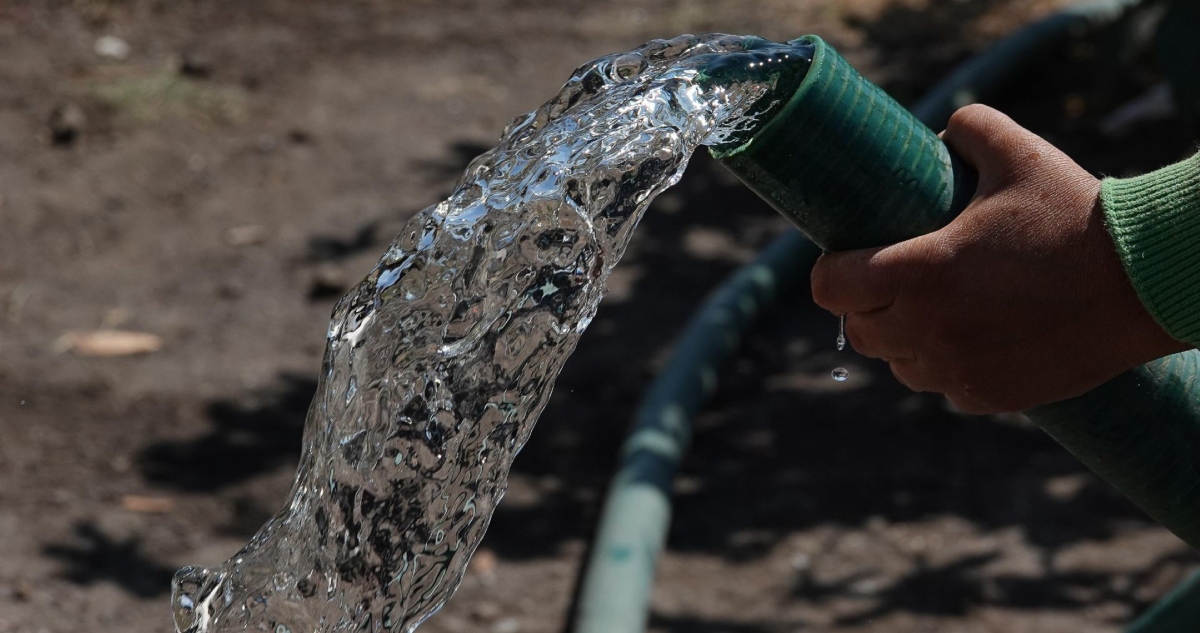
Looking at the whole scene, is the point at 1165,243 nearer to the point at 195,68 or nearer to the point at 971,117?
the point at 971,117

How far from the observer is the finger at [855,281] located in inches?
54.8

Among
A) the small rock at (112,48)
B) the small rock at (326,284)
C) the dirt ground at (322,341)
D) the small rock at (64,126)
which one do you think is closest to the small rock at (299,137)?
the dirt ground at (322,341)

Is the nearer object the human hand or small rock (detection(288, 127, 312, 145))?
the human hand

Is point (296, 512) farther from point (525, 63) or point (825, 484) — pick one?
point (525, 63)

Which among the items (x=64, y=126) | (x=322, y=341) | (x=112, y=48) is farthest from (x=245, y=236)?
(x=112, y=48)

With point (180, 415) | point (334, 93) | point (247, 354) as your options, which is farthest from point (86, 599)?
point (334, 93)

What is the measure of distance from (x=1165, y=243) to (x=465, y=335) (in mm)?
813

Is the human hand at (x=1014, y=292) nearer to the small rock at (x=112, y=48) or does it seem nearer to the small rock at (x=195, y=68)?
the small rock at (x=195, y=68)

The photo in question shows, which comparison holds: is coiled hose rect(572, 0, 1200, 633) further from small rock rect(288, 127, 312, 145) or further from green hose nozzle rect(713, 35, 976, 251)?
small rock rect(288, 127, 312, 145)

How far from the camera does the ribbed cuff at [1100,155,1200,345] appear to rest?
1259mm

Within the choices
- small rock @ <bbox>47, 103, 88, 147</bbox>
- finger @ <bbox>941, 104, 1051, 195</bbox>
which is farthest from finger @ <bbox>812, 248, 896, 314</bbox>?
small rock @ <bbox>47, 103, 88, 147</bbox>

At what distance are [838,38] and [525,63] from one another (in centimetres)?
163

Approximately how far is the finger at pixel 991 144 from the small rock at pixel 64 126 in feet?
14.3

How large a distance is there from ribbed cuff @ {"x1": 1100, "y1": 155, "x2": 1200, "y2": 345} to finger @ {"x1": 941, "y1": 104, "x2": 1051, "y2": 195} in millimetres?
116
